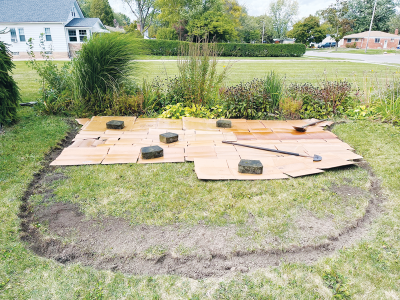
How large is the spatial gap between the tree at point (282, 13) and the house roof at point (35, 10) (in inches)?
1732

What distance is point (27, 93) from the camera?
6.96 metres

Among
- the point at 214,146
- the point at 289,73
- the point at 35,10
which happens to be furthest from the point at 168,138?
the point at 35,10

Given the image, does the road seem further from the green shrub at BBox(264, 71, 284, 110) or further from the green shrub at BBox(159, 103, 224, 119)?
the green shrub at BBox(159, 103, 224, 119)

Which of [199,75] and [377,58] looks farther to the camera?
[377,58]

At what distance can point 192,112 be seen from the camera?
201 inches

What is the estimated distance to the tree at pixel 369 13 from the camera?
167ft

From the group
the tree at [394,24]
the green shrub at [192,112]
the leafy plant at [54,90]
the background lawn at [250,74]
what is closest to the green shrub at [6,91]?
the leafy plant at [54,90]

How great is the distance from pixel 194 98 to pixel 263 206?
3.07 meters

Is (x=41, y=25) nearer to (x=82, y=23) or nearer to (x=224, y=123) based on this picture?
(x=82, y=23)

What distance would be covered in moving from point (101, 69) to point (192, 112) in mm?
1738

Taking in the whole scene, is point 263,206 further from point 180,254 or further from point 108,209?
point 108,209

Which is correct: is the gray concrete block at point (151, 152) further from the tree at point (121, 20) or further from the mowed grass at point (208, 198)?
the tree at point (121, 20)

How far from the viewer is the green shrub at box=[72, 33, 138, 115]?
4.86m

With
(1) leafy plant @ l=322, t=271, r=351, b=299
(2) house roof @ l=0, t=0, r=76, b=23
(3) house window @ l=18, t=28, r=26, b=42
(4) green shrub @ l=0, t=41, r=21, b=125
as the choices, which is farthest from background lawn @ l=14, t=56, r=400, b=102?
(3) house window @ l=18, t=28, r=26, b=42
